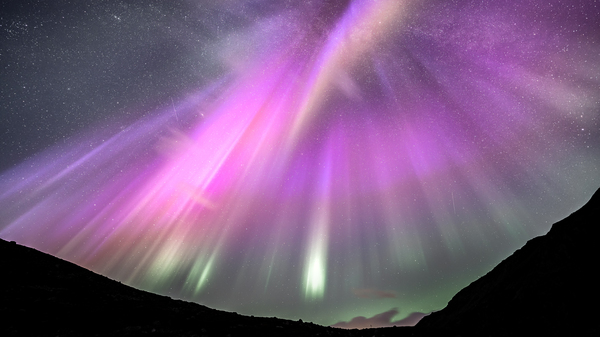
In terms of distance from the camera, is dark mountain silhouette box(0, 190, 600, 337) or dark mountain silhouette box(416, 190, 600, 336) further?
dark mountain silhouette box(0, 190, 600, 337)

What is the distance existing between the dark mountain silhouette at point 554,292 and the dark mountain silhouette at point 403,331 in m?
0.03

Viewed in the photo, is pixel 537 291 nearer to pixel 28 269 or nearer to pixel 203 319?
pixel 203 319

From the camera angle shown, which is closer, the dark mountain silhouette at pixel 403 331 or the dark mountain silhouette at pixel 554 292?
the dark mountain silhouette at pixel 554 292

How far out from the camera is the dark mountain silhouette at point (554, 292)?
36.9 ft

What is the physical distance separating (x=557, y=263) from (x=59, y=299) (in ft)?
77.4

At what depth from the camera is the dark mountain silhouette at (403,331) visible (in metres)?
11.5

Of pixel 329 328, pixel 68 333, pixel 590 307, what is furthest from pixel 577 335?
pixel 68 333

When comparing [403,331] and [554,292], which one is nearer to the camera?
[554,292]

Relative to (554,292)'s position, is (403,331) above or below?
below

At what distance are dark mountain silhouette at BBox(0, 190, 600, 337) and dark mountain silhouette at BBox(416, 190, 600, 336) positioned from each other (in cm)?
3

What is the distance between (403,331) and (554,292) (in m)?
6.64

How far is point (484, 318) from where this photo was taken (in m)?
12.8

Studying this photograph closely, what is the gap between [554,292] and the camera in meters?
12.3

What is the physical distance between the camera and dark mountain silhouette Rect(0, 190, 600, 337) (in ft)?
37.9
